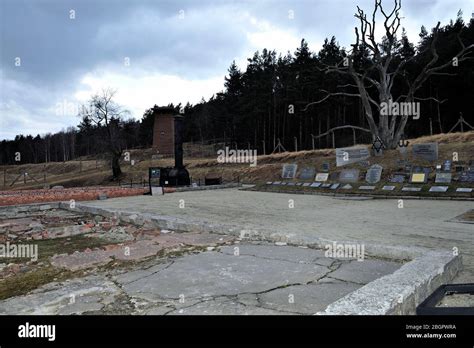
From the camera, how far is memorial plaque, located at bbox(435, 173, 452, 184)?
52.5ft

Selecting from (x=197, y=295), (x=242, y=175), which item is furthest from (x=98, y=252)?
(x=242, y=175)

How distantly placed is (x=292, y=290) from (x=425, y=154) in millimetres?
18021

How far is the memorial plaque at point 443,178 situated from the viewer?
16.0 m

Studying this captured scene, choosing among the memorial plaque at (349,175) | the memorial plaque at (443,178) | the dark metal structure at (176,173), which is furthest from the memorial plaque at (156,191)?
the memorial plaque at (443,178)

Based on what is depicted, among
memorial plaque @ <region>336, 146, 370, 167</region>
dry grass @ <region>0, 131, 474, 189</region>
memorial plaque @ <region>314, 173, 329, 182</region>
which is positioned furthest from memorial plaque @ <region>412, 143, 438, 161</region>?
memorial plaque @ <region>314, 173, 329, 182</region>

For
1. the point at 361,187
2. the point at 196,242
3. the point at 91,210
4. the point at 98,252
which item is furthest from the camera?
the point at 361,187

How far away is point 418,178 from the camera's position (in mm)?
16922

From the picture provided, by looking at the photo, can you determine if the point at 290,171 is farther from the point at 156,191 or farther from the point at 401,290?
the point at 401,290

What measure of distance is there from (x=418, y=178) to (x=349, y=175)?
3607mm

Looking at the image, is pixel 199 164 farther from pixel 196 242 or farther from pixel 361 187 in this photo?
pixel 196 242

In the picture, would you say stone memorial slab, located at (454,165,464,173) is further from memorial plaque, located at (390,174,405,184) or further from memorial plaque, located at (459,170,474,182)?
memorial plaque, located at (390,174,405,184)

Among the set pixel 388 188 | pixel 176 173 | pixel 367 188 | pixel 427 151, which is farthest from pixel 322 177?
pixel 176 173

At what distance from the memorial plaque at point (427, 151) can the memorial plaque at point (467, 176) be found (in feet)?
8.84
